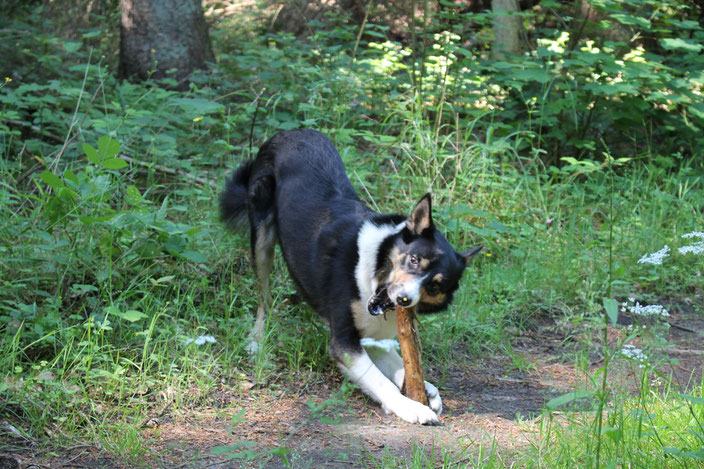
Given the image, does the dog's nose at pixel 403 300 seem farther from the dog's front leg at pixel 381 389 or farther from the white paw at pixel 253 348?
the white paw at pixel 253 348

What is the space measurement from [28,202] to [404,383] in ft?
10.6

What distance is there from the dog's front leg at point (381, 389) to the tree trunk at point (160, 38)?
487 centimetres

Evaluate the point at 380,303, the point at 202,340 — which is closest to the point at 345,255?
the point at 380,303

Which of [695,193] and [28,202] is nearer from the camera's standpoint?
[28,202]

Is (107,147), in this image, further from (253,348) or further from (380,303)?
(380,303)

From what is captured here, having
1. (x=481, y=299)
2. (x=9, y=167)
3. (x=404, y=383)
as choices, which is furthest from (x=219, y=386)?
(x=9, y=167)

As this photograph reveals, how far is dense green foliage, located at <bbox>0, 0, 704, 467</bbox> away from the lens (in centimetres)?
307

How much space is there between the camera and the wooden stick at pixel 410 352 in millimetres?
3125

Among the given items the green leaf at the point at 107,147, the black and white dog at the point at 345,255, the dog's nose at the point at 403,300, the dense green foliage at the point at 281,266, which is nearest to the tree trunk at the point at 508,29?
the dense green foliage at the point at 281,266

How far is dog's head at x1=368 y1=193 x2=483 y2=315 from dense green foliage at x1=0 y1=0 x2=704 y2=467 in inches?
27.7

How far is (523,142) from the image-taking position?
6938 millimetres

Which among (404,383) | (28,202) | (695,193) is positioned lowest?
(695,193)

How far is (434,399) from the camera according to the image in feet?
10.8

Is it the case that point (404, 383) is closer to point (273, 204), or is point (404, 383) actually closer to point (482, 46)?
point (273, 204)
